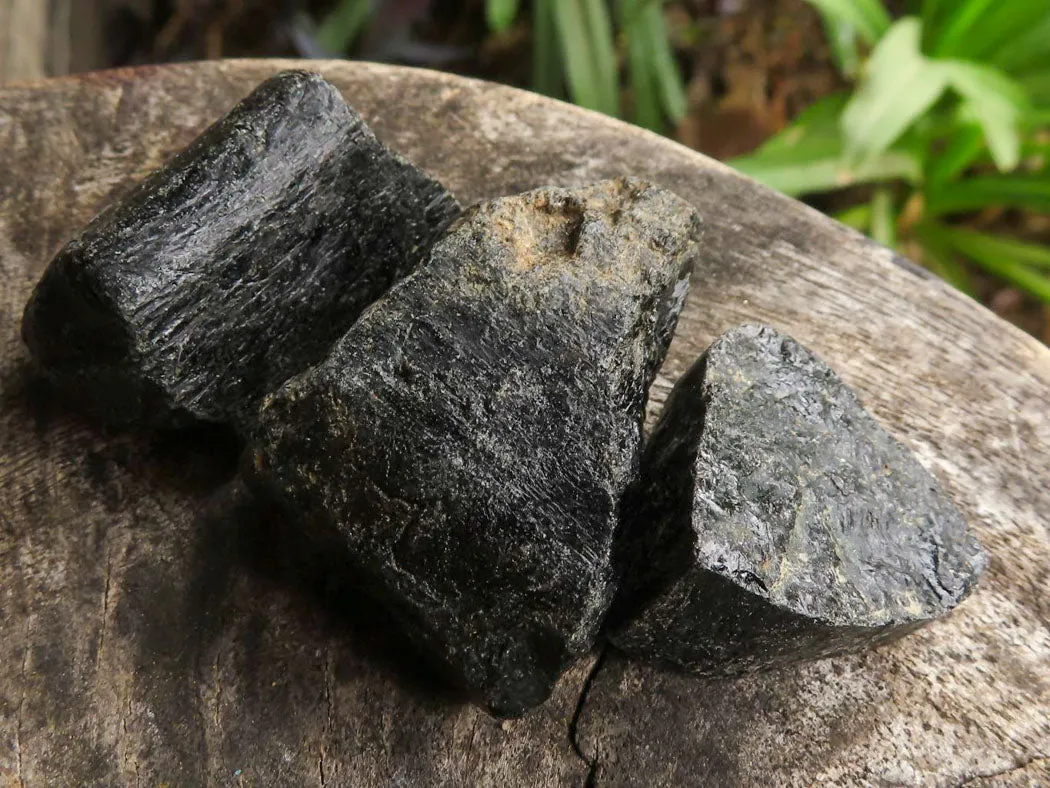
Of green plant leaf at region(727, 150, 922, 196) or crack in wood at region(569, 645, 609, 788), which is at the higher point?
green plant leaf at region(727, 150, 922, 196)

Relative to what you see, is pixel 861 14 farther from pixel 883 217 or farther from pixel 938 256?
pixel 938 256

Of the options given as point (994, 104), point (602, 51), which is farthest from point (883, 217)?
point (602, 51)

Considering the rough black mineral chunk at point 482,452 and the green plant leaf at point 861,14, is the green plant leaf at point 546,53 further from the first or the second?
the rough black mineral chunk at point 482,452

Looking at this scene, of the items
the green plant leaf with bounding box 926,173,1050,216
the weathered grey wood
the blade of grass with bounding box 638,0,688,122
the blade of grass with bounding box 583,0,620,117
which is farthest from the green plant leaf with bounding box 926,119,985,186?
the weathered grey wood

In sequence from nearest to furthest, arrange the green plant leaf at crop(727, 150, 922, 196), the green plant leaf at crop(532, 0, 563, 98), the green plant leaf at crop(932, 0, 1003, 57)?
the green plant leaf at crop(727, 150, 922, 196) < the green plant leaf at crop(932, 0, 1003, 57) < the green plant leaf at crop(532, 0, 563, 98)

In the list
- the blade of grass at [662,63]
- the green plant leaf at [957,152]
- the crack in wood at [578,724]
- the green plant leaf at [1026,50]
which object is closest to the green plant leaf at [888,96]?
the green plant leaf at [957,152]

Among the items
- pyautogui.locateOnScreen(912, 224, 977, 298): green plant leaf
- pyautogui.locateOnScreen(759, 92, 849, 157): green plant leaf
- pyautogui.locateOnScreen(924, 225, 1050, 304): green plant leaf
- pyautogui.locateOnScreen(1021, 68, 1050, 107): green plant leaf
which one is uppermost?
pyautogui.locateOnScreen(1021, 68, 1050, 107): green plant leaf

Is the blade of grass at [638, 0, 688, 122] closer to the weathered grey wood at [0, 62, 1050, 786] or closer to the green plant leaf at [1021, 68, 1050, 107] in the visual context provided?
the green plant leaf at [1021, 68, 1050, 107]
